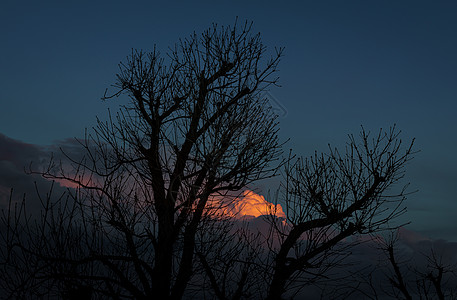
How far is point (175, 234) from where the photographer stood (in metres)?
9.72

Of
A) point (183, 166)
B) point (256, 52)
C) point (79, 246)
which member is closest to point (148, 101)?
point (183, 166)

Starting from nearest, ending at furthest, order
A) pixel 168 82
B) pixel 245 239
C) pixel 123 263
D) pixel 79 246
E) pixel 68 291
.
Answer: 1. pixel 68 291
2. pixel 79 246
3. pixel 123 263
4. pixel 245 239
5. pixel 168 82

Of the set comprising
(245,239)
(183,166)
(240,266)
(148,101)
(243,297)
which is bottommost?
(243,297)

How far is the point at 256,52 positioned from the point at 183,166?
4.00m

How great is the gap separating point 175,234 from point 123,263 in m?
1.35

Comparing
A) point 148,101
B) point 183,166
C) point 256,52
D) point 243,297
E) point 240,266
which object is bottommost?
point 243,297

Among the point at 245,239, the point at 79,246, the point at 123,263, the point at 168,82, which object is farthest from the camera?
the point at 168,82

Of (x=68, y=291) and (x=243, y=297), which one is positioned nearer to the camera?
(x=68, y=291)

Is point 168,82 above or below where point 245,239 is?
above

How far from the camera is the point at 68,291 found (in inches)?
319

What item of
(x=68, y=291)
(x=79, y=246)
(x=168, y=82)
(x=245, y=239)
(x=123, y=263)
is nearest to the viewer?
(x=68, y=291)

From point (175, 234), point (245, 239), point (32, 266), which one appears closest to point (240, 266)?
point (245, 239)

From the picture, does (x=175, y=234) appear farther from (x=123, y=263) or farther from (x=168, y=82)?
(x=168, y=82)

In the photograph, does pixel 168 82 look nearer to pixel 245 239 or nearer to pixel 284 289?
pixel 245 239
